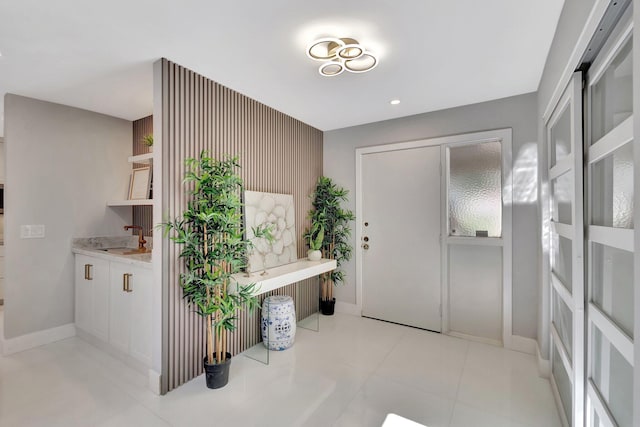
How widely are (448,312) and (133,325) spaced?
9.92 ft

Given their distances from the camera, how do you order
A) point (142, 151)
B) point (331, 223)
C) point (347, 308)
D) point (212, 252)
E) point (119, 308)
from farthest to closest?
point (347, 308), point (331, 223), point (142, 151), point (119, 308), point (212, 252)

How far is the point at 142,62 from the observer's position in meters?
2.23

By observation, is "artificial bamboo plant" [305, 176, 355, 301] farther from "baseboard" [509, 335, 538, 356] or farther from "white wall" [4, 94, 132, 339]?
"white wall" [4, 94, 132, 339]

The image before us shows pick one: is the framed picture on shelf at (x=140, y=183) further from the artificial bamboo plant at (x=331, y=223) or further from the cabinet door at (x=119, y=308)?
the artificial bamboo plant at (x=331, y=223)

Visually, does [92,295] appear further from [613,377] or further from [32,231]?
[613,377]

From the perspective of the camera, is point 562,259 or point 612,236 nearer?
point 612,236

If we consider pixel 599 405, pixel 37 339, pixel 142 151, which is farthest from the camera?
pixel 142 151

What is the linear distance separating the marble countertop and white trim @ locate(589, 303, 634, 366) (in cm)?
284

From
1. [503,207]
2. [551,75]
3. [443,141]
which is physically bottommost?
[503,207]

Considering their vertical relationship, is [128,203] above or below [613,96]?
below

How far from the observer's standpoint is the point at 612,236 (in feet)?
3.71

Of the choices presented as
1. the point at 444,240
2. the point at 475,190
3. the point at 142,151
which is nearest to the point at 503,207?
the point at 475,190

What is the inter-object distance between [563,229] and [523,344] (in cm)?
157

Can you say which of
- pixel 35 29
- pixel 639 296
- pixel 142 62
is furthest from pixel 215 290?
pixel 639 296
